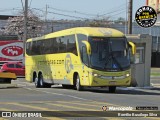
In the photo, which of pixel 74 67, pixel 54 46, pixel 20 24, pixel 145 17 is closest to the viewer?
A: pixel 74 67

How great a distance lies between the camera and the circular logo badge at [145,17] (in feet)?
98.2

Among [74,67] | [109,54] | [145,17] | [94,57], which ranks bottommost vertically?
[74,67]

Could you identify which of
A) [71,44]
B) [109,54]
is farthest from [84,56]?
[71,44]

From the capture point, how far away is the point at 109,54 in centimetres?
2545

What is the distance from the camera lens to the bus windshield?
25.3 meters

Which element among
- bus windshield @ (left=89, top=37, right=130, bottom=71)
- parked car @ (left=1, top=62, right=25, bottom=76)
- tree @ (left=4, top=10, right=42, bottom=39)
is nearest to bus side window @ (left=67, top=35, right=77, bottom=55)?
bus windshield @ (left=89, top=37, right=130, bottom=71)

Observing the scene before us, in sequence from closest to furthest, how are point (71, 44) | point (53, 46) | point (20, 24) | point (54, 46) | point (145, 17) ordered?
point (71, 44), point (54, 46), point (53, 46), point (145, 17), point (20, 24)

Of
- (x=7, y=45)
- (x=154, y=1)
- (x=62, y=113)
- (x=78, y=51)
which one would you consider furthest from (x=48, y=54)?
(x=7, y=45)

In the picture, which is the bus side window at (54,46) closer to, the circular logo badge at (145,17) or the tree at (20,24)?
the circular logo badge at (145,17)

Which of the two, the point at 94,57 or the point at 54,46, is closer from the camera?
the point at 94,57

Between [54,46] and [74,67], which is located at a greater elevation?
[54,46]

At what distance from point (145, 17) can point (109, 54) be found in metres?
6.96

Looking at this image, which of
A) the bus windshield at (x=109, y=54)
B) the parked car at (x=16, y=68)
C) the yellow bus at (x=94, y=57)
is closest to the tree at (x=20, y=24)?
the parked car at (x=16, y=68)

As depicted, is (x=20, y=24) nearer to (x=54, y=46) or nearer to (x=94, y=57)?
(x=54, y=46)
